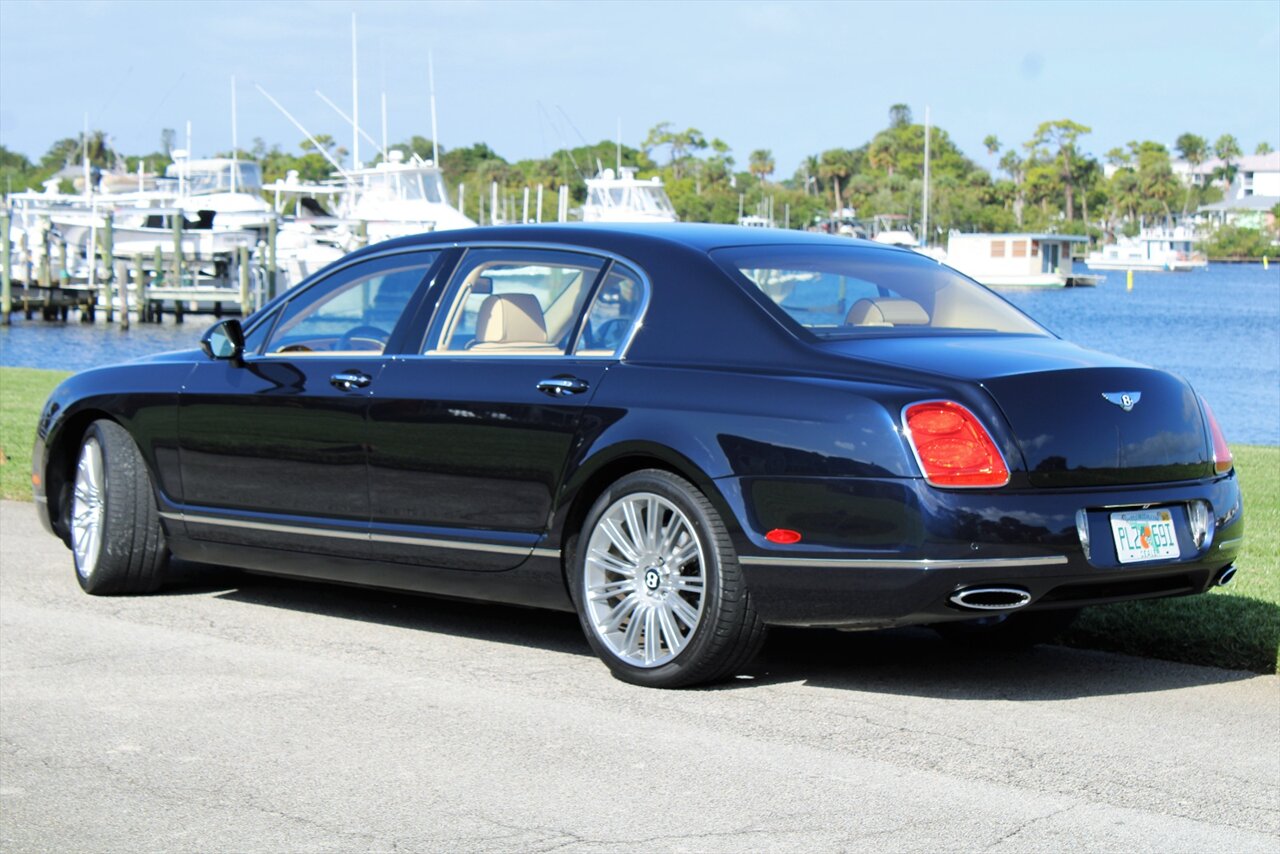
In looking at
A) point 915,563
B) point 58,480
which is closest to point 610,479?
point 915,563

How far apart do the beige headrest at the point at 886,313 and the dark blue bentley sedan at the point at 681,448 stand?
0.4 inches

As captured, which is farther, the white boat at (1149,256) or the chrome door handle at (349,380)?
the white boat at (1149,256)

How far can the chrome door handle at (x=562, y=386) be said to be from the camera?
6656 mm

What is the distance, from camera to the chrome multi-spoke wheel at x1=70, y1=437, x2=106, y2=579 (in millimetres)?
8305

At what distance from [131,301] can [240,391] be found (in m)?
54.6

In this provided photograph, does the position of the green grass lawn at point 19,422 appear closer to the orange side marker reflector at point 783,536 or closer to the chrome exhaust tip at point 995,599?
the orange side marker reflector at point 783,536

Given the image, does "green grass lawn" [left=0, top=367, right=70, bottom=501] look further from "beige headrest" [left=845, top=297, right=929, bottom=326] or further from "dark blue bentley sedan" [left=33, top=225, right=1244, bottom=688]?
"beige headrest" [left=845, top=297, right=929, bottom=326]

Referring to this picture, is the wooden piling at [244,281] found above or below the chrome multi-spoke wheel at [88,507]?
above

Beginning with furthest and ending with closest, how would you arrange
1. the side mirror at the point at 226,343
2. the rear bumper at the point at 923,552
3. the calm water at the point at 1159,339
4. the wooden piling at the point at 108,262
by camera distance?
1. the wooden piling at the point at 108,262
2. the calm water at the point at 1159,339
3. the side mirror at the point at 226,343
4. the rear bumper at the point at 923,552

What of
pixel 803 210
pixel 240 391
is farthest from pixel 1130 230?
pixel 240 391

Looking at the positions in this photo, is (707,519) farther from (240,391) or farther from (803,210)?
(803,210)

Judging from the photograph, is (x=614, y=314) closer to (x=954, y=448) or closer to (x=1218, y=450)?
(x=954, y=448)

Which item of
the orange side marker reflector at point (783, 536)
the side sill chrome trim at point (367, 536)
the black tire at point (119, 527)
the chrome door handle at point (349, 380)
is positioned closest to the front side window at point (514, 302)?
the chrome door handle at point (349, 380)

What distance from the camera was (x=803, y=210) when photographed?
150 meters
